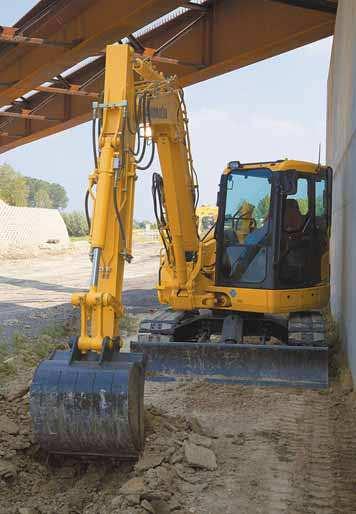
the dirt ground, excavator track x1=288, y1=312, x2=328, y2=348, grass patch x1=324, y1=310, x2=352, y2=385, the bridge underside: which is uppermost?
the bridge underside

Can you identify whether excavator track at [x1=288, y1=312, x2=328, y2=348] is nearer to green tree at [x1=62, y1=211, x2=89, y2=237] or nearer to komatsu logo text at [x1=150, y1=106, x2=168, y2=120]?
komatsu logo text at [x1=150, y1=106, x2=168, y2=120]

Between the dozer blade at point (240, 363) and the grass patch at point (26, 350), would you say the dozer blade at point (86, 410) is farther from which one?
the grass patch at point (26, 350)

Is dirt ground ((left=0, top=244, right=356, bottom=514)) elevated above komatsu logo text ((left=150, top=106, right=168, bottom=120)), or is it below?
below

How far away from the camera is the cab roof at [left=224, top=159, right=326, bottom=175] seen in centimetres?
750

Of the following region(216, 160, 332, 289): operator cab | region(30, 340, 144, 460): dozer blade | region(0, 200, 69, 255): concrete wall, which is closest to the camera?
region(30, 340, 144, 460): dozer blade

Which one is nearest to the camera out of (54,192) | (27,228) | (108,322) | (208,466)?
(208,466)

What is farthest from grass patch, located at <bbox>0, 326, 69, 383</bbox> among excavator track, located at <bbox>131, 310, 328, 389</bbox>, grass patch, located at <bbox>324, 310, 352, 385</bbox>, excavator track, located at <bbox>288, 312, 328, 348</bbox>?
grass patch, located at <bbox>324, 310, 352, 385</bbox>

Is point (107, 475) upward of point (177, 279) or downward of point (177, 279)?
downward

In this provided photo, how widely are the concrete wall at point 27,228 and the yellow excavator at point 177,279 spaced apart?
22791mm

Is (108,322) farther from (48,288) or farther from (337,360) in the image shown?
(48,288)

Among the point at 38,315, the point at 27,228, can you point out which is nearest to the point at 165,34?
the point at 38,315

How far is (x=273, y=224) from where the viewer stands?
7.48 meters

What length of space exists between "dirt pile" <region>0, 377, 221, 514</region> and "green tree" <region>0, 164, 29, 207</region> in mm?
53003

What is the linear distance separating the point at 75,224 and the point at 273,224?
181ft
